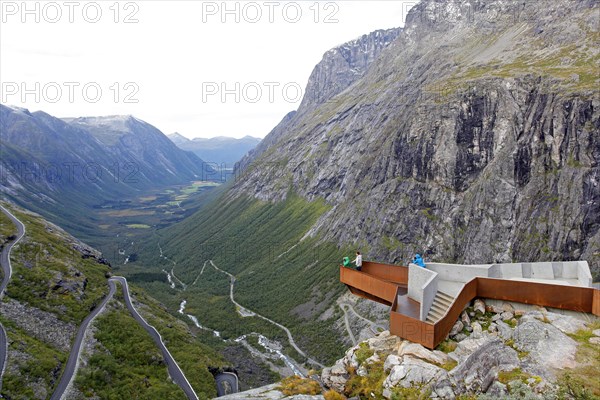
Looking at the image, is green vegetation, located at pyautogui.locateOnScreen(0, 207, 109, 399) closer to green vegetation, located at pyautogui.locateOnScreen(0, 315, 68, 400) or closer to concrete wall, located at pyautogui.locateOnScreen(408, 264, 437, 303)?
green vegetation, located at pyautogui.locateOnScreen(0, 315, 68, 400)

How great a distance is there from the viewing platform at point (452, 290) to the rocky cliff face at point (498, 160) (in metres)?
73.2

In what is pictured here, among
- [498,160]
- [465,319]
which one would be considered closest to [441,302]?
[465,319]

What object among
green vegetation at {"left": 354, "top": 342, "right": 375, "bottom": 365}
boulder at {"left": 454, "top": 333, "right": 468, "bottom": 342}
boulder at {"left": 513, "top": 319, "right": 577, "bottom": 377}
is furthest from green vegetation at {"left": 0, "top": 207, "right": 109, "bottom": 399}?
boulder at {"left": 513, "top": 319, "right": 577, "bottom": 377}

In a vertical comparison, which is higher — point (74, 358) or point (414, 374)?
point (414, 374)

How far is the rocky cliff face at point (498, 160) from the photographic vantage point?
303ft

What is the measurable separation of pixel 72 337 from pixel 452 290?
6771 centimetres

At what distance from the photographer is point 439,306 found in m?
21.8

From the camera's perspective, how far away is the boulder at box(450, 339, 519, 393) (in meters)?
15.6

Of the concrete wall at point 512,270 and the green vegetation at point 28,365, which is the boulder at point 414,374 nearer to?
the concrete wall at point 512,270

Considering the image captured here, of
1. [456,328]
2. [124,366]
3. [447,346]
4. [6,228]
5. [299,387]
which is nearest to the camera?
[447,346]

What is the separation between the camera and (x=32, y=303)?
7088 cm

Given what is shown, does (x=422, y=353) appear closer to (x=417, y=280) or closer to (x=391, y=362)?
(x=391, y=362)

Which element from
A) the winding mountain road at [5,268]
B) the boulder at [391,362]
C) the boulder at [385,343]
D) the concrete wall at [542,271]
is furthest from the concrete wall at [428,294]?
the winding mountain road at [5,268]

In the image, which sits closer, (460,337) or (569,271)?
(460,337)
